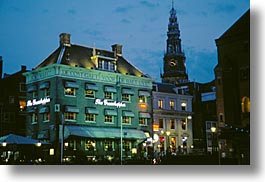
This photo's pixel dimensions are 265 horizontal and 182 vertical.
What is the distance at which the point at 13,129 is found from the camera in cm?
757

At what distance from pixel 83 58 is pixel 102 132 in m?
1.74

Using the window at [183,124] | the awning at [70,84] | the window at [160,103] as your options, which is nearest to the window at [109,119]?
the awning at [70,84]

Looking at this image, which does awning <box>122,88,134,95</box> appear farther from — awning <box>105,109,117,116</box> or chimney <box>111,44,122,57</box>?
chimney <box>111,44,122,57</box>

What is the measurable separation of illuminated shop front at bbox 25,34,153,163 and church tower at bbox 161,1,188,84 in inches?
20.8

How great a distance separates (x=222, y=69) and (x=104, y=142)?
2.48 metres

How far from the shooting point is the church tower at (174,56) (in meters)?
7.61

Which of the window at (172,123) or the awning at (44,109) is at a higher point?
the awning at (44,109)

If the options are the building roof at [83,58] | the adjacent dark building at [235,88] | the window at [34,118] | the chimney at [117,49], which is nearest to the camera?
the adjacent dark building at [235,88]

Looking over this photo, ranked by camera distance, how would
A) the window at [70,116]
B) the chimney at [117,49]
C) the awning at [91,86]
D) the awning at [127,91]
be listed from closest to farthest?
the chimney at [117,49]
the window at [70,116]
the awning at [127,91]
the awning at [91,86]

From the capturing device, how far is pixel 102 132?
829 cm

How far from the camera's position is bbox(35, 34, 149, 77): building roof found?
792 cm

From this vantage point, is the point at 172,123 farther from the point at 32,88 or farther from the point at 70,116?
the point at 32,88

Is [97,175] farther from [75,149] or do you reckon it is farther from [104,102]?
[104,102]

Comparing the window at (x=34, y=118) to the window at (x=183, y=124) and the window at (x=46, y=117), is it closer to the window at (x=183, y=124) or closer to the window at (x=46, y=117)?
the window at (x=46, y=117)
